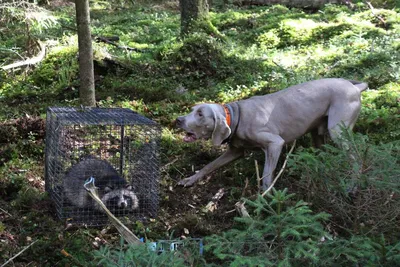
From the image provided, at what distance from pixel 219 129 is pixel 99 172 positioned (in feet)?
4.74

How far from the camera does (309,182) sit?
166 inches

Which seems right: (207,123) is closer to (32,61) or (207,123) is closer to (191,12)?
(32,61)

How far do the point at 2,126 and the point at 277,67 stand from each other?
5.24 meters

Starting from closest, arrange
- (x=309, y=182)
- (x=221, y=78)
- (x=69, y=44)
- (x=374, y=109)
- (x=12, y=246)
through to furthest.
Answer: (x=309, y=182)
(x=12, y=246)
(x=374, y=109)
(x=221, y=78)
(x=69, y=44)

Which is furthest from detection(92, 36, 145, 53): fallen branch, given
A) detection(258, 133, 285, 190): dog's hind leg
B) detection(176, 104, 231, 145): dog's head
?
detection(258, 133, 285, 190): dog's hind leg

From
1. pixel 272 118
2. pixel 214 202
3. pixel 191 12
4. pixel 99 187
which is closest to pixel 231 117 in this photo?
pixel 272 118

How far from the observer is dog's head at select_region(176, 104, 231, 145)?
6.00m

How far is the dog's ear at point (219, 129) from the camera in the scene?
5978 mm

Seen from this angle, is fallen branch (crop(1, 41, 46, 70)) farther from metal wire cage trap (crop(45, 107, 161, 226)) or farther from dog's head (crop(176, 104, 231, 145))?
dog's head (crop(176, 104, 231, 145))

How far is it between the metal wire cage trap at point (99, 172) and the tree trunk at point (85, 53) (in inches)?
68.0

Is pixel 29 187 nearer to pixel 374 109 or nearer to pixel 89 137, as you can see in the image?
pixel 89 137

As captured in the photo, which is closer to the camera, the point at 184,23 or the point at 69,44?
the point at 69,44

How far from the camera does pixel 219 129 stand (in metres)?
6.04

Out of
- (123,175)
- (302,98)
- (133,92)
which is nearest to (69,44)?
(133,92)
